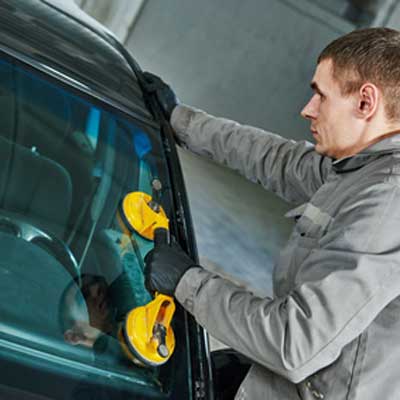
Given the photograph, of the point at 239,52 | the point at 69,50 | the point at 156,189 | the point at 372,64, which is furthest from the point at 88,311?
the point at 239,52

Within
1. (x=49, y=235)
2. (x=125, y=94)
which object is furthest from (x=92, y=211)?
(x=125, y=94)

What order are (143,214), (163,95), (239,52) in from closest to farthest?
1. (143,214)
2. (163,95)
3. (239,52)

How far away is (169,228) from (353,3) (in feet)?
16.9

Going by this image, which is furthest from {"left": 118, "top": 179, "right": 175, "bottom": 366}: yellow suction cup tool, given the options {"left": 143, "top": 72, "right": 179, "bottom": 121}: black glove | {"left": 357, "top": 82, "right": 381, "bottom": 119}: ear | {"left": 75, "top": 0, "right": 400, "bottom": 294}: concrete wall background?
{"left": 75, "top": 0, "right": 400, "bottom": 294}: concrete wall background

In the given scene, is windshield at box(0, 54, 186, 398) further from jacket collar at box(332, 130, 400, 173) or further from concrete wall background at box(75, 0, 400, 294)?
concrete wall background at box(75, 0, 400, 294)

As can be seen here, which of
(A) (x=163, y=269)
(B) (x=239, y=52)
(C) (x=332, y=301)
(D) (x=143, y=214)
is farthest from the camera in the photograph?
(B) (x=239, y=52)

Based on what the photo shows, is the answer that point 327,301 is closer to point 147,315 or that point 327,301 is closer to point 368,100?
point 147,315

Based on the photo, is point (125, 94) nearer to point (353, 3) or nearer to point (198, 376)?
point (198, 376)

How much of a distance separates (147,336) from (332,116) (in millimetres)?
612

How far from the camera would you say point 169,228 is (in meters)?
1.28

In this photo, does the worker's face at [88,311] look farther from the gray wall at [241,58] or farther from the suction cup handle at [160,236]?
the gray wall at [241,58]

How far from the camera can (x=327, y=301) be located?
101 centimetres

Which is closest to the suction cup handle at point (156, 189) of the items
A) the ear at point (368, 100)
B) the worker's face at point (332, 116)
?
the worker's face at point (332, 116)

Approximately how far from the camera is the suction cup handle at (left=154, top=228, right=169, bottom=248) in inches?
46.9
